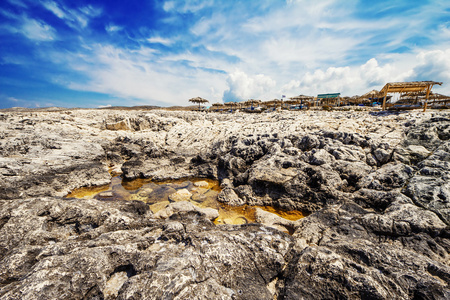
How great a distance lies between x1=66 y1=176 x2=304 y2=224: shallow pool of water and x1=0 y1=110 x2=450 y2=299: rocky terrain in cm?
58

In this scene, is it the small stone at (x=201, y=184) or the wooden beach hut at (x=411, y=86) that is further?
the wooden beach hut at (x=411, y=86)

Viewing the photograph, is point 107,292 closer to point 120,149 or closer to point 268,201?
point 268,201

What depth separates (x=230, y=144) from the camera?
1580 cm

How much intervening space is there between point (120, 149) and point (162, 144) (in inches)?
164

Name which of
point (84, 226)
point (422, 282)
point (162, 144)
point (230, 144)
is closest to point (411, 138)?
point (422, 282)

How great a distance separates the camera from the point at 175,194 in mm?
11055

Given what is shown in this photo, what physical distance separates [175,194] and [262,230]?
289 inches

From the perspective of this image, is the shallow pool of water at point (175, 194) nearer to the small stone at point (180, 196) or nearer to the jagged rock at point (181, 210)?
the small stone at point (180, 196)

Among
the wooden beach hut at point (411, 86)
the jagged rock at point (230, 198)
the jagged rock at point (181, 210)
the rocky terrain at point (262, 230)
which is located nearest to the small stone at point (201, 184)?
the rocky terrain at point (262, 230)

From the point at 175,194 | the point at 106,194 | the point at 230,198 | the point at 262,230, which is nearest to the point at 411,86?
the point at 230,198

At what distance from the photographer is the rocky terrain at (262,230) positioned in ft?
11.5

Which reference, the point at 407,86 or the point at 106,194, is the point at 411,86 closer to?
the point at 407,86

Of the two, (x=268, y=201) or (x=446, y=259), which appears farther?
(x=268, y=201)

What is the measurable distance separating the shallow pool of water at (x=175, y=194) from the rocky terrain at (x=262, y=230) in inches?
22.7
